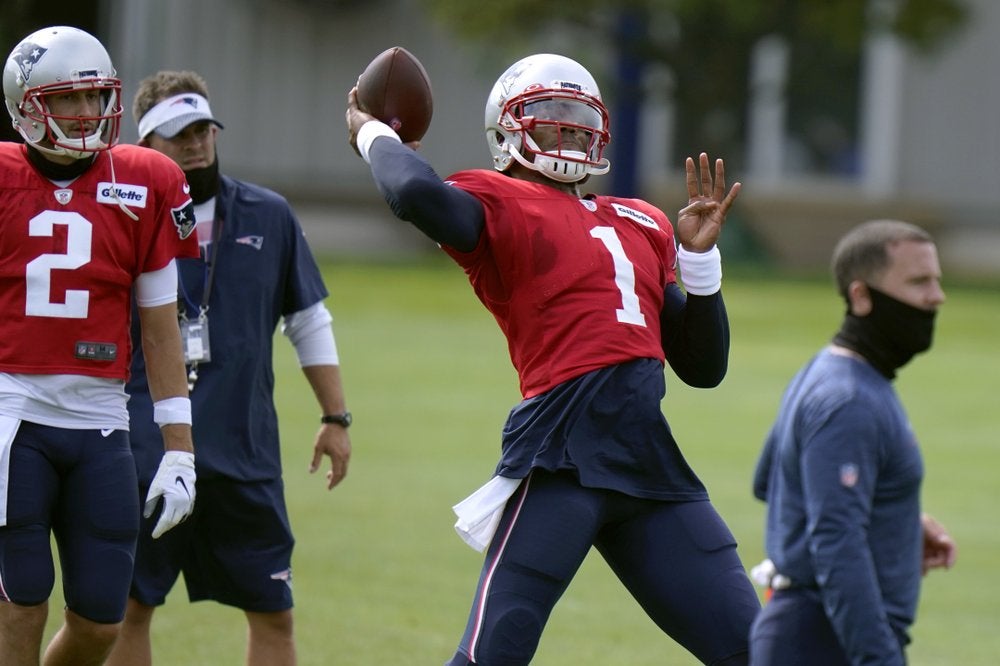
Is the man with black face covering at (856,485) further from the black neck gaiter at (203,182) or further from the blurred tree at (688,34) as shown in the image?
the blurred tree at (688,34)

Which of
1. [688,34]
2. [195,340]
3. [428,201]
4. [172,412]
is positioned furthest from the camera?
[688,34]

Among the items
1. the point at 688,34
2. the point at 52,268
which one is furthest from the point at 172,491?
the point at 688,34

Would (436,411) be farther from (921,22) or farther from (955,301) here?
(921,22)

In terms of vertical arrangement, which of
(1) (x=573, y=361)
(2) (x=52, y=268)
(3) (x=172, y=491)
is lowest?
(3) (x=172, y=491)

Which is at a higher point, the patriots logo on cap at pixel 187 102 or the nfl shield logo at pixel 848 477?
the patriots logo on cap at pixel 187 102

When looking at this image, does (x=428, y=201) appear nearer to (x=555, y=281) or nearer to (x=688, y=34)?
(x=555, y=281)

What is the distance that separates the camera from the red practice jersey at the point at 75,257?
194 inches

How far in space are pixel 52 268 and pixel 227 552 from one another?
55.6 inches

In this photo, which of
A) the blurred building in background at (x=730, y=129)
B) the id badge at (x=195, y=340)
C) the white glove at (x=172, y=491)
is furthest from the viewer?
the blurred building in background at (x=730, y=129)

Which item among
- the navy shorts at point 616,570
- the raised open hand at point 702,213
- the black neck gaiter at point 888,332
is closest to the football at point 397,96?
the raised open hand at point 702,213

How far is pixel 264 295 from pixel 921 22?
88.7ft

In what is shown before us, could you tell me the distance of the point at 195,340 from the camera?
5.79 m

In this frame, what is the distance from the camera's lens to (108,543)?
4.98m

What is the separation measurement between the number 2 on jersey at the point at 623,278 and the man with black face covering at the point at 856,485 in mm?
589
